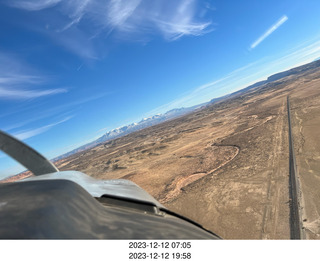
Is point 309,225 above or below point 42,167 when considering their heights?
below

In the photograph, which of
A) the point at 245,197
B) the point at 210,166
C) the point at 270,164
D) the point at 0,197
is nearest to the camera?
the point at 0,197

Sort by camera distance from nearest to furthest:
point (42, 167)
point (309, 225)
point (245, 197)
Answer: point (42, 167) → point (309, 225) → point (245, 197)

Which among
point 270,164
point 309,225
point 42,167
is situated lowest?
point 309,225

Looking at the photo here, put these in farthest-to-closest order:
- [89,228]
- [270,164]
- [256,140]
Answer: [256,140], [270,164], [89,228]

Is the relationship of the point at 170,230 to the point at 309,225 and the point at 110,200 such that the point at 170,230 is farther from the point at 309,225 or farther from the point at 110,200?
the point at 309,225

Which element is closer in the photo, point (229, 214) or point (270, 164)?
point (229, 214)

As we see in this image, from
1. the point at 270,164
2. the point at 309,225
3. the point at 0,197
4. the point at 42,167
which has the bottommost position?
the point at 309,225
